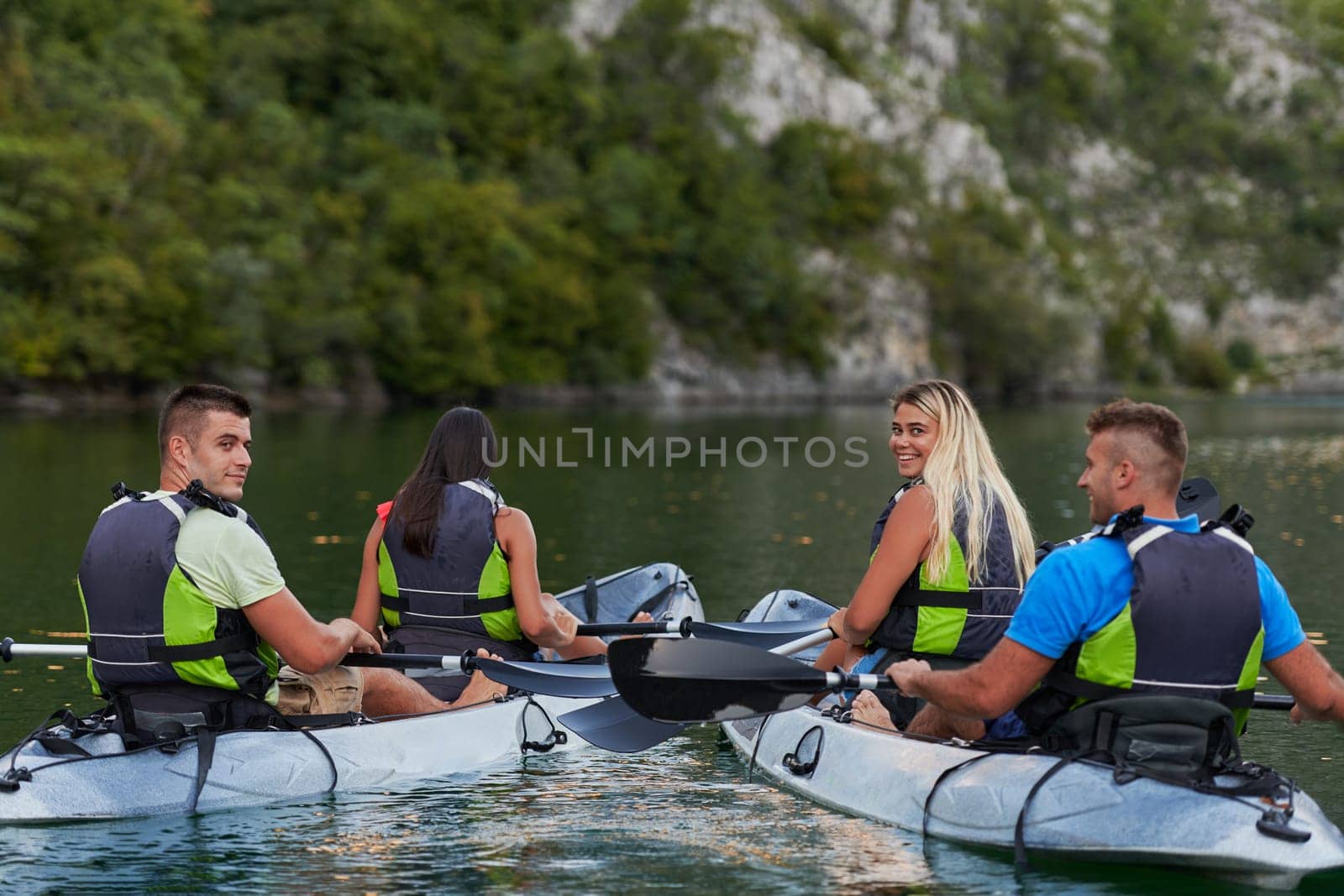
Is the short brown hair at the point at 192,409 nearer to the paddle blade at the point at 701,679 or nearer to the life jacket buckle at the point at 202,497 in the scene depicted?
the life jacket buckle at the point at 202,497

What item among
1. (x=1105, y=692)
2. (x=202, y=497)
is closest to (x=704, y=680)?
(x=1105, y=692)

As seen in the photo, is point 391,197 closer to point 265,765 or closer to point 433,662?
point 433,662

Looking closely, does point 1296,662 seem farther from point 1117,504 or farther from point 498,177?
point 498,177

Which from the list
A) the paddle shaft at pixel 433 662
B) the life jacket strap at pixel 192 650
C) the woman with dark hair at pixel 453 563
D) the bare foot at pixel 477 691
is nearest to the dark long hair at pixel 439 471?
the woman with dark hair at pixel 453 563

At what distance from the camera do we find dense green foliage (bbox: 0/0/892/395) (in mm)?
57938

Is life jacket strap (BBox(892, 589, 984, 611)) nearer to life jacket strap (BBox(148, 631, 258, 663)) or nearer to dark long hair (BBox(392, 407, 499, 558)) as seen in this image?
dark long hair (BBox(392, 407, 499, 558))

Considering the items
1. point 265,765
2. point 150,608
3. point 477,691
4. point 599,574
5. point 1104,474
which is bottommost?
point 265,765

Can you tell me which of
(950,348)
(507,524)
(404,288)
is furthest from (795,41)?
(507,524)

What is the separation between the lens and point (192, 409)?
22.6 feet

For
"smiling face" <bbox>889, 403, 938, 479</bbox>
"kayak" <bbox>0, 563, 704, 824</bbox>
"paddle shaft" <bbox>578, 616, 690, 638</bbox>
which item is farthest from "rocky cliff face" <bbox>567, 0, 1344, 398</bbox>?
"smiling face" <bbox>889, 403, 938, 479</bbox>

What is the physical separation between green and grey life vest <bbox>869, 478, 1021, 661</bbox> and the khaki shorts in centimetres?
264

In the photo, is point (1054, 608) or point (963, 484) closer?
point (1054, 608)

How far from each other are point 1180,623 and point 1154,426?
76 cm

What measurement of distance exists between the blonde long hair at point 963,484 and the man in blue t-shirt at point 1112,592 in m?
1.05
